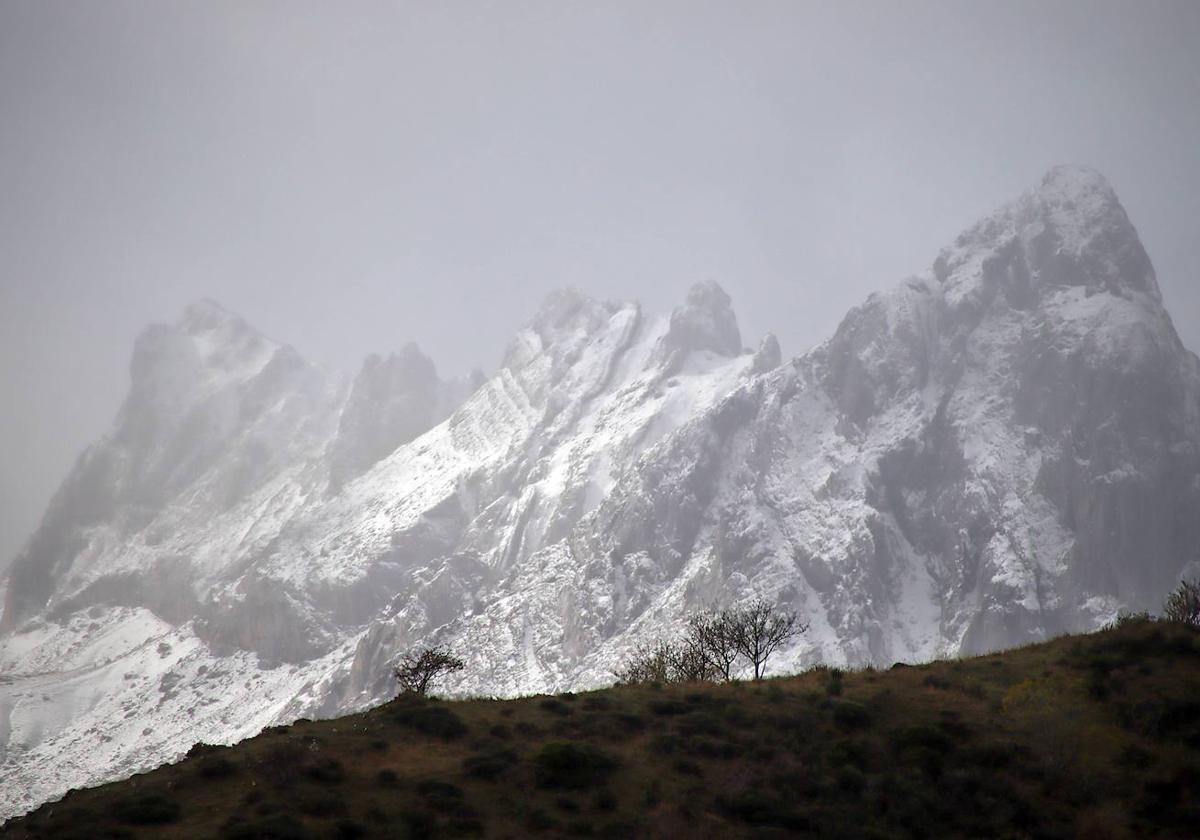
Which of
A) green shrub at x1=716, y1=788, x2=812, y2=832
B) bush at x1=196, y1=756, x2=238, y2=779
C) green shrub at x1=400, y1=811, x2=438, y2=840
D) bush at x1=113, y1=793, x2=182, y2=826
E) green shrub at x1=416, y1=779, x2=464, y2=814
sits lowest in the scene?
green shrub at x1=716, y1=788, x2=812, y2=832

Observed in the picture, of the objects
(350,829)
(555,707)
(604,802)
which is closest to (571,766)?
(604,802)

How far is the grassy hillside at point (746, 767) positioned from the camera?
32094 millimetres

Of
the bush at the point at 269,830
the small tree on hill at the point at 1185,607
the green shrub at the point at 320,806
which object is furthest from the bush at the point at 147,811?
the small tree on hill at the point at 1185,607

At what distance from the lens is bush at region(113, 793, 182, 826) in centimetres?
3231

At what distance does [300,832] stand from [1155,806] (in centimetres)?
3158

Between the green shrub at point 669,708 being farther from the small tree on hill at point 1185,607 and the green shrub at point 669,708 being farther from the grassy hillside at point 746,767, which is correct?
the small tree on hill at point 1185,607

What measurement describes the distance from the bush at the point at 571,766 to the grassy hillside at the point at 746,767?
0.31 feet

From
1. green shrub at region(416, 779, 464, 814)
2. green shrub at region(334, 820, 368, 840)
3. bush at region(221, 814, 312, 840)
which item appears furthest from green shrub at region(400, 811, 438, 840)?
bush at region(221, 814, 312, 840)

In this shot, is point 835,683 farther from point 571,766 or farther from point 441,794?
point 441,794

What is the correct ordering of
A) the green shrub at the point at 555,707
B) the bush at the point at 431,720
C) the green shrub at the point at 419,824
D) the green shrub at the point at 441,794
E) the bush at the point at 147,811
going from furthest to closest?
the green shrub at the point at 555,707
the bush at the point at 431,720
the green shrub at the point at 441,794
the bush at the point at 147,811
the green shrub at the point at 419,824

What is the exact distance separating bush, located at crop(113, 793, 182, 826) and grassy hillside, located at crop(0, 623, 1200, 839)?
8cm

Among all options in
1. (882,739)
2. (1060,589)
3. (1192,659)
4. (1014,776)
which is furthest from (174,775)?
(1060,589)

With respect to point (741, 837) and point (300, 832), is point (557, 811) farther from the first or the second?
point (300, 832)

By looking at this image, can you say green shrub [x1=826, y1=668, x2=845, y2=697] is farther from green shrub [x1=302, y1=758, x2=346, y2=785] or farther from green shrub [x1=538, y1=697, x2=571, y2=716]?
green shrub [x1=302, y1=758, x2=346, y2=785]
